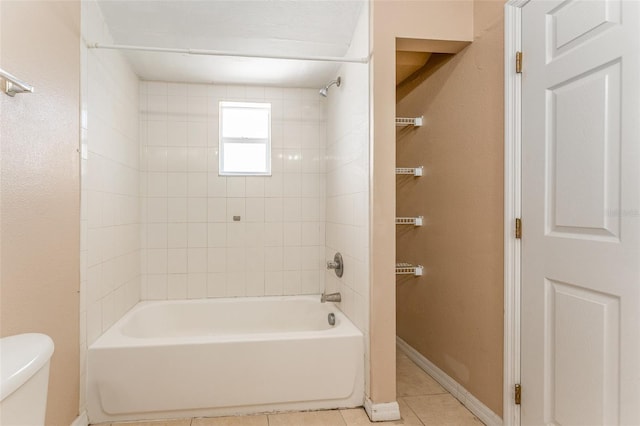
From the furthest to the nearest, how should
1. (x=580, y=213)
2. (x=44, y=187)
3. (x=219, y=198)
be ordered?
1. (x=219, y=198)
2. (x=44, y=187)
3. (x=580, y=213)

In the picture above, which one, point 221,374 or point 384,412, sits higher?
point 221,374

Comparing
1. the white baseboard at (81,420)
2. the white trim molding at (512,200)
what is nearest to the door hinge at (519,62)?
the white trim molding at (512,200)

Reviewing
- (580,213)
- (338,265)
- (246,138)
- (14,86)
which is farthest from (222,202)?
(580,213)

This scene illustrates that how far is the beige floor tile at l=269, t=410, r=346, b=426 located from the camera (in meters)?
2.08

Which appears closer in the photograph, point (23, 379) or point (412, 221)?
point (23, 379)

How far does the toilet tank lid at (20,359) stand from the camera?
0.95 metres

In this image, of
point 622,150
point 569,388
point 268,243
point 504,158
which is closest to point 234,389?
point 268,243

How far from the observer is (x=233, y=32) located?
2506 mm

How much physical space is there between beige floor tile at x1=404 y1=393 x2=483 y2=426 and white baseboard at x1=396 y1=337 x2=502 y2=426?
0.10 ft

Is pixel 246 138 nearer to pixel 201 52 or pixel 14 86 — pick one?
pixel 201 52

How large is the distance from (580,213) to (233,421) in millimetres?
1937

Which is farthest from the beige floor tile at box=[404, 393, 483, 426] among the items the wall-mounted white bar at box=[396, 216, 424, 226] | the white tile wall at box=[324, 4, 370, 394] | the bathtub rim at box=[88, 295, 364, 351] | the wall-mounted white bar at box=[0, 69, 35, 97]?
the wall-mounted white bar at box=[0, 69, 35, 97]

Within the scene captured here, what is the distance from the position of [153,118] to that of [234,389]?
218 centimetres

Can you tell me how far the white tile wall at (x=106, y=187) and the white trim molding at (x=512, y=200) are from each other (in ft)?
6.88
